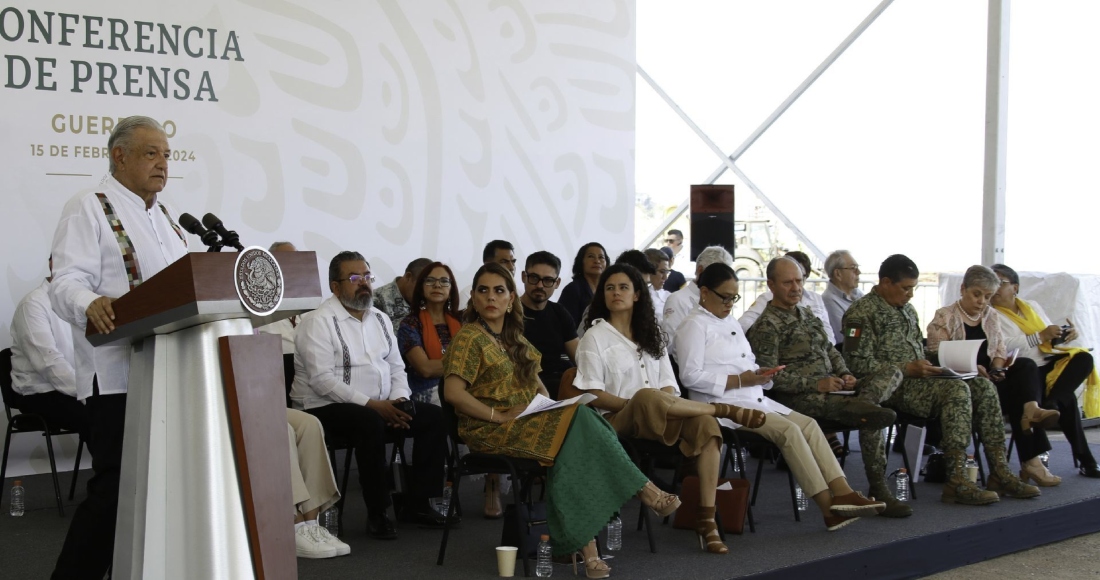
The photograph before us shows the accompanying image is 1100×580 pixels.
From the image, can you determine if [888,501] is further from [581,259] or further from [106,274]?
[106,274]

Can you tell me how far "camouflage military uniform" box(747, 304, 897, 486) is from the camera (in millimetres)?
4973

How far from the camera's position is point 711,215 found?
27.7 feet

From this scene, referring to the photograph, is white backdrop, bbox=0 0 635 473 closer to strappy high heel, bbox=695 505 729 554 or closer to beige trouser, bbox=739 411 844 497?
beige trouser, bbox=739 411 844 497

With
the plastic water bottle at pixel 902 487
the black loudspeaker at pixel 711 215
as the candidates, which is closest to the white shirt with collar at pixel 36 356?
the plastic water bottle at pixel 902 487

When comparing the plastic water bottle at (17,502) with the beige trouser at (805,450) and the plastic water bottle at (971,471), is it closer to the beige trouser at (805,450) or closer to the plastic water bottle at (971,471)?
the beige trouser at (805,450)

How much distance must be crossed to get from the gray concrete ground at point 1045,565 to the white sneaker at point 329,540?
2.41 metres

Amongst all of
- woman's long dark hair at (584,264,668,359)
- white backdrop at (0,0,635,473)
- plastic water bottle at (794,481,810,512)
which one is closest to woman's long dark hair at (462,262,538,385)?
woman's long dark hair at (584,264,668,359)

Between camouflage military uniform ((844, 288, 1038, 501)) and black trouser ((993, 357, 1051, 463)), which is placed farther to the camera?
black trouser ((993, 357, 1051, 463))

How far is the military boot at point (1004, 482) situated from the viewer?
5266 millimetres

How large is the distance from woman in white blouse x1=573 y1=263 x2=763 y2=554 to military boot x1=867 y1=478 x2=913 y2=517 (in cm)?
89

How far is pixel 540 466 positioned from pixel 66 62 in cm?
348

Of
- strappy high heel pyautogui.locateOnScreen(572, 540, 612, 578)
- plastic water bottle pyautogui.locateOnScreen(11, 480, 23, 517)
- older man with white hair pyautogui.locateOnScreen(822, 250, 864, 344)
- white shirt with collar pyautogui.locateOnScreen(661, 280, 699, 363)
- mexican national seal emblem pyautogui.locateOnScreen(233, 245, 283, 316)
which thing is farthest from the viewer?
older man with white hair pyautogui.locateOnScreen(822, 250, 864, 344)

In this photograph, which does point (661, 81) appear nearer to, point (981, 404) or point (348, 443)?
point (981, 404)

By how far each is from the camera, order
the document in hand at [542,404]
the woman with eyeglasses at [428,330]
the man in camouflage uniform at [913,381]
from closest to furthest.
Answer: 1. the document in hand at [542,404]
2. the woman with eyeglasses at [428,330]
3. the man in camouflage uniform at [913,381]
